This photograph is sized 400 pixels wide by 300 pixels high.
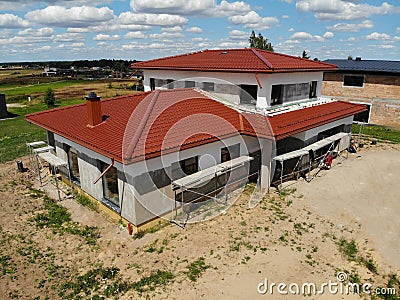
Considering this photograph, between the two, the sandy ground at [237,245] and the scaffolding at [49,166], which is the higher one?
the scaffolding at [49,166]

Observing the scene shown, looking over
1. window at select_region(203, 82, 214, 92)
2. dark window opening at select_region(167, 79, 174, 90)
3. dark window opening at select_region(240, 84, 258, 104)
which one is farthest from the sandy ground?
dark window opening at select_region(167, 79, 174, 90)

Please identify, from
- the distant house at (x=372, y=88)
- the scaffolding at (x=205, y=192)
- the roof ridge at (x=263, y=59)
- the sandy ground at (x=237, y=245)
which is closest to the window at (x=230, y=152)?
the scaffolding at (x=205, y=192)

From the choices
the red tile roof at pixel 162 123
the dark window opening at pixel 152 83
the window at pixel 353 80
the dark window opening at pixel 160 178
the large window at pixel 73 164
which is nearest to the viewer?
the dark window opening at pixel 160 178

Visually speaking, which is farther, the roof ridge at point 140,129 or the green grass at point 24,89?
the green grass at point 24,89

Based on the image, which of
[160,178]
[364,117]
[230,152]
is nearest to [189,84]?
[230,152]

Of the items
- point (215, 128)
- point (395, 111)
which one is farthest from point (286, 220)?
point (395, 111)

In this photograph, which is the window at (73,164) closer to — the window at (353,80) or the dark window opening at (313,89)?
the dark window opening at (313,89)
